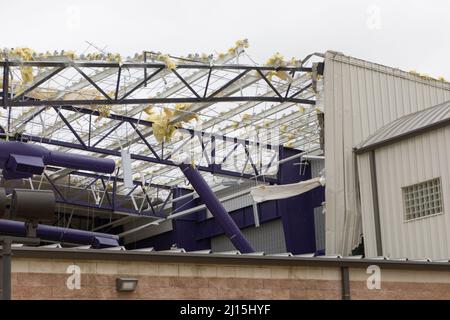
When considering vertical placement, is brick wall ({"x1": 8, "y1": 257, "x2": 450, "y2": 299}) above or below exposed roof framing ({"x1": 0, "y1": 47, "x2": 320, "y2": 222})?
below

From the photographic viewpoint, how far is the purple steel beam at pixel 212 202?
36500 mm

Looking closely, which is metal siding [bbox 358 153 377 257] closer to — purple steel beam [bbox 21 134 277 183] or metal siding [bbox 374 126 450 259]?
metal siding [bbox 374 126 450 259]

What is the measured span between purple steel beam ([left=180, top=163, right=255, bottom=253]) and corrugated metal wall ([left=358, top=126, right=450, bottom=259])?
12421 millimetres

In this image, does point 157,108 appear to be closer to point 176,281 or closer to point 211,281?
point 211,281

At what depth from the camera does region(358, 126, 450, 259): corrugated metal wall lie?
75.2ft

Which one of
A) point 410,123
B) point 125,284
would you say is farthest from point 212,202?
point 125,284

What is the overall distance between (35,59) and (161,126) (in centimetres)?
899

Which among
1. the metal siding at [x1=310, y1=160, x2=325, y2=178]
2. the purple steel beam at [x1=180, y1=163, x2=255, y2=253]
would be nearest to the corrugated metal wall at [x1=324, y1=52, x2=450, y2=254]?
the purple steel beam at [x1=180, y1=163, x2=255, y2=253]

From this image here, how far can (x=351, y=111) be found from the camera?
26922 millimetres

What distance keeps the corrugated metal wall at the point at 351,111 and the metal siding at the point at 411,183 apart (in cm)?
104

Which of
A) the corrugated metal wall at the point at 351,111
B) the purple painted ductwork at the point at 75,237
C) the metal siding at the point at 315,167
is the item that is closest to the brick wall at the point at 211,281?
the corrugated metal wall at the point at 351,111

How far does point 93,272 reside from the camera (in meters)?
15.9

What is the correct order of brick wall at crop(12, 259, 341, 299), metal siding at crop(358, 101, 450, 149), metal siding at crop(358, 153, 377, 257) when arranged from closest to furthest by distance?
brick wall at crop(12, 259, 341, 299) < metal siding at crop(358, 101, 450, 149) < metal siding at crop(358, 153, 377, 257)
